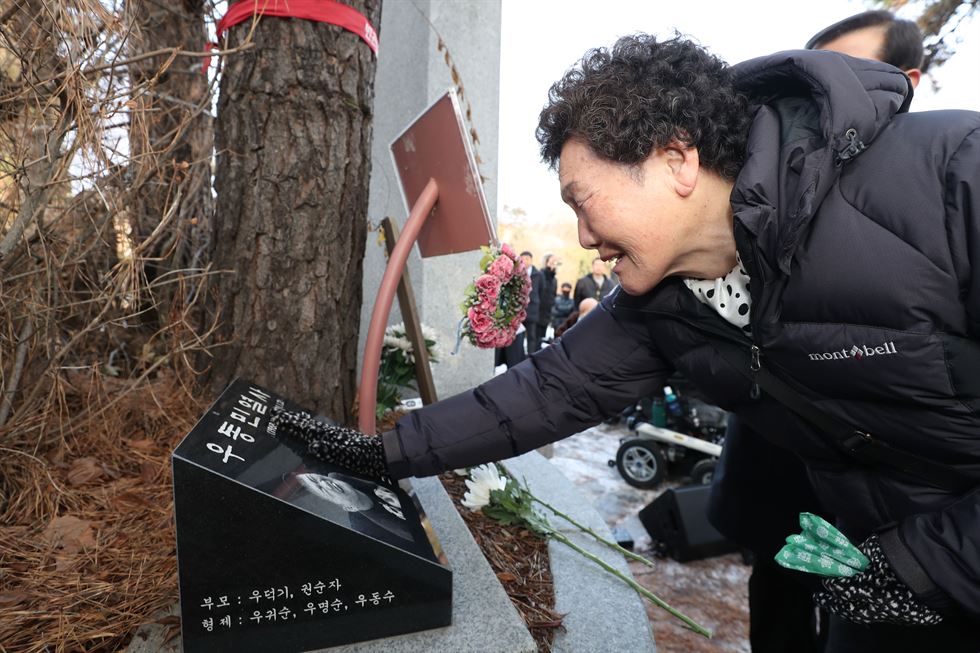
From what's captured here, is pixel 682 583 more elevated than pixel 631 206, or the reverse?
pixel 631 206

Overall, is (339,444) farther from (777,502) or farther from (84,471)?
(777,502)

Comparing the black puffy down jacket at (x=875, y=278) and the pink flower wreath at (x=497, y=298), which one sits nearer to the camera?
the black puffy down jacket at (x=875, y=278)

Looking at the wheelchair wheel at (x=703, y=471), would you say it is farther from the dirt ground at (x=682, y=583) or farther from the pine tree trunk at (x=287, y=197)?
the pine tree trunk at (x=287, y=197)

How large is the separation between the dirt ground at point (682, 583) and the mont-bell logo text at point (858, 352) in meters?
1.96

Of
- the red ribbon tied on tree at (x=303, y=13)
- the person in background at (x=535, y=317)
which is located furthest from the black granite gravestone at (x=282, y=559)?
the person in background at (x=535, y=317)

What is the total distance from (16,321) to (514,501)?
176 centimetres

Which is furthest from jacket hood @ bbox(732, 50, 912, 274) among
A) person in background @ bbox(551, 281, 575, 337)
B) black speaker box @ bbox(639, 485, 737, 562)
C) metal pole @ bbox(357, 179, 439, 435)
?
person in background @ bbox(551, 281, 575, 337)

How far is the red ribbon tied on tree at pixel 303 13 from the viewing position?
191 cm

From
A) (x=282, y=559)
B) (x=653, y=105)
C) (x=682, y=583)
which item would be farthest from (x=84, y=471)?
(x=682, y=583)

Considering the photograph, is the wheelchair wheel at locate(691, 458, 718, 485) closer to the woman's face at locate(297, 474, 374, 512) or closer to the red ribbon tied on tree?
the woman's face at locate(297, 474, 374, 512)

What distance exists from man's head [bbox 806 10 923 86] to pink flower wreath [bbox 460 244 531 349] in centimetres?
134

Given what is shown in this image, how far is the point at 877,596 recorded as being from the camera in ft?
3.65

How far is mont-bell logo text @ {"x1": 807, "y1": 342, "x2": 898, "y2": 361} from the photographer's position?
3.27 ft

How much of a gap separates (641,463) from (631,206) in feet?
12.8
